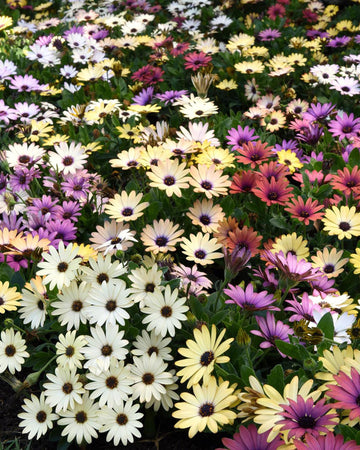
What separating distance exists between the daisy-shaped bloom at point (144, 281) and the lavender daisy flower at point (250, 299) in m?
0.24

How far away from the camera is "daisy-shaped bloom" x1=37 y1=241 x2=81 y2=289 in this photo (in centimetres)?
175

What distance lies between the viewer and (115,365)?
1601mm

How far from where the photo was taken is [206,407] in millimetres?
1417

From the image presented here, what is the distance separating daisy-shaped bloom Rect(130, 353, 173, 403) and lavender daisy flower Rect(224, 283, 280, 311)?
32 cm

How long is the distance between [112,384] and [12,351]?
1.34ft

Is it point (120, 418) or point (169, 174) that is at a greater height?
point (169, 174)

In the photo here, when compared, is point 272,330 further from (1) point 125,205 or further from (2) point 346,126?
(2) point 346,126

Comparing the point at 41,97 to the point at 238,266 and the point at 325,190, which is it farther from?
the point at 238,266

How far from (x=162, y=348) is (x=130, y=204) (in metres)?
0.68

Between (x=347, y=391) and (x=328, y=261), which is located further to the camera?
(x=328, y=261)

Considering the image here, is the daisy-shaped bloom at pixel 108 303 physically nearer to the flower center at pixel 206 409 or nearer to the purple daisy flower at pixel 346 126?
the flower center at pixel 206 409

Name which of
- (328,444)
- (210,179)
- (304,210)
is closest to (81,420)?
(328,444)

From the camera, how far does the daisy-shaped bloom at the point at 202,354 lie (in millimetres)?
1489

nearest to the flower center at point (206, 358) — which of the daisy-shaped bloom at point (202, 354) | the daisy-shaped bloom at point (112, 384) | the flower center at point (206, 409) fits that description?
the daisy-shaped bloom at point (202, 354)
